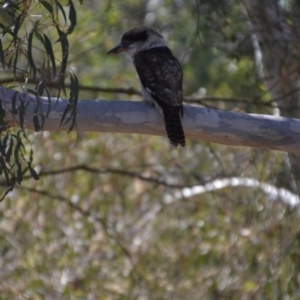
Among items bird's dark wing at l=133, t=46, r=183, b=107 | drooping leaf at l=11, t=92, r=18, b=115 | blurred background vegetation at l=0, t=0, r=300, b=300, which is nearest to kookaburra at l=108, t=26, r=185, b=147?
bird's dark wing at l=133, t=46, r=183, b=107

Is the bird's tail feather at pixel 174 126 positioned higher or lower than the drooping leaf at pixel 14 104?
lower

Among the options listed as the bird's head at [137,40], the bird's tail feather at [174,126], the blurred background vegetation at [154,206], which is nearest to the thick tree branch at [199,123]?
the bird's tail feather at [174,126]

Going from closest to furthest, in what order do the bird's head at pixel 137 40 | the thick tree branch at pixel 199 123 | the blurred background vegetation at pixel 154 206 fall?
the thick tree branch at pixel 199 123, the bird's head at pixel 137 40, the blurred background vegetation at pixel 154 206

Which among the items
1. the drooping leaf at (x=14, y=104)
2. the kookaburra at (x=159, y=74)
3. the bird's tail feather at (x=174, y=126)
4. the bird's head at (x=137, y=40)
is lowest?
the bird's head at (x=137, y=40)

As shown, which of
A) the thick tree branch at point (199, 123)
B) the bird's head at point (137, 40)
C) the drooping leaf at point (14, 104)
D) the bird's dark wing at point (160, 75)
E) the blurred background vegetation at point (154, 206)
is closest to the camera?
the drooping leaf at point (14, 104)

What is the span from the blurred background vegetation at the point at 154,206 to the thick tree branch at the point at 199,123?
4.81 ft

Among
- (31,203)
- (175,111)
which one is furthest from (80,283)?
Answer: (175,111)

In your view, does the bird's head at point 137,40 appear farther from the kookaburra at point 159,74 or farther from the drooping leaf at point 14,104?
the drooping leaf at point 14,104

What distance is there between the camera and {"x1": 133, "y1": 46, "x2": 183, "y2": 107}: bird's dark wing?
4.60m

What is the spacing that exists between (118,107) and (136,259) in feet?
11.9

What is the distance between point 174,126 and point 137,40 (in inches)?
72.8

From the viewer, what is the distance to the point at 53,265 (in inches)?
267

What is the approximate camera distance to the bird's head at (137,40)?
18.7 feet

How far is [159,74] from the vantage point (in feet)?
16.2
